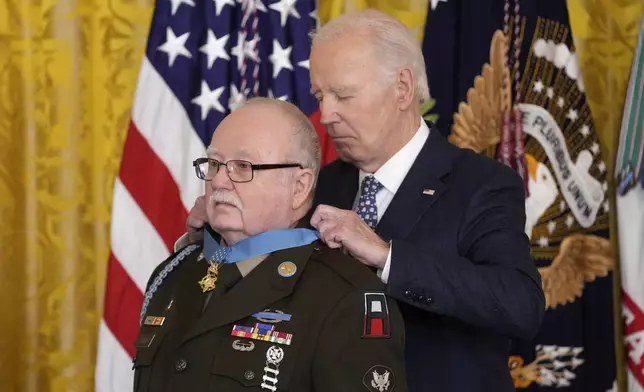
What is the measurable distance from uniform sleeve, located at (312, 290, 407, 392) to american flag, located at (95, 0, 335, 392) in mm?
1521

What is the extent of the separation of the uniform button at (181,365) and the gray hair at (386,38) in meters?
0.79

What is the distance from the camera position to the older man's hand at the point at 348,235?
158 centimetres

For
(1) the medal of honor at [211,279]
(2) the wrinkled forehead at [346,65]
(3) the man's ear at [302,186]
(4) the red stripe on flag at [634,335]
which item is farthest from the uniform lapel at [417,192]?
(4) the red stripe on flag at [634,335]

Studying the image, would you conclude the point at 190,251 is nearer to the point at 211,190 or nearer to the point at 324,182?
the point at 211,190

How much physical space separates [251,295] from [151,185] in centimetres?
145

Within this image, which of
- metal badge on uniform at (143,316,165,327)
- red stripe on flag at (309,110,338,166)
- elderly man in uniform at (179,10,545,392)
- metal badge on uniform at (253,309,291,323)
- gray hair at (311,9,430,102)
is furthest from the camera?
red stripe on flag at (309,110,338,166)

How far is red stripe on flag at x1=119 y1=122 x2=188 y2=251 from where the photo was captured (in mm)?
2871

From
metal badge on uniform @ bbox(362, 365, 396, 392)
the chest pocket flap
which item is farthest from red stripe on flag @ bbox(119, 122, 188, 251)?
metal badge on uniform @ bbox(362, 365, 396, 392)

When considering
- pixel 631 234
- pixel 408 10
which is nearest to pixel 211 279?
pixel 408 10

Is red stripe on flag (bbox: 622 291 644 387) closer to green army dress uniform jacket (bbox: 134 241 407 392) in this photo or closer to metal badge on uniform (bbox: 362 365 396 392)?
green army dress uniform jacket (bbox: 134 241 407 392)

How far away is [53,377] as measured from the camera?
9.53ft

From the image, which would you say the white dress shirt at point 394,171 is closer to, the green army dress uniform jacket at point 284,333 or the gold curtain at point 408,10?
the green army dress uniform jacket at point 284,333

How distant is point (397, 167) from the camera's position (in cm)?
195

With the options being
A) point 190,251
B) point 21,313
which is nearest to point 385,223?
point 190,251
